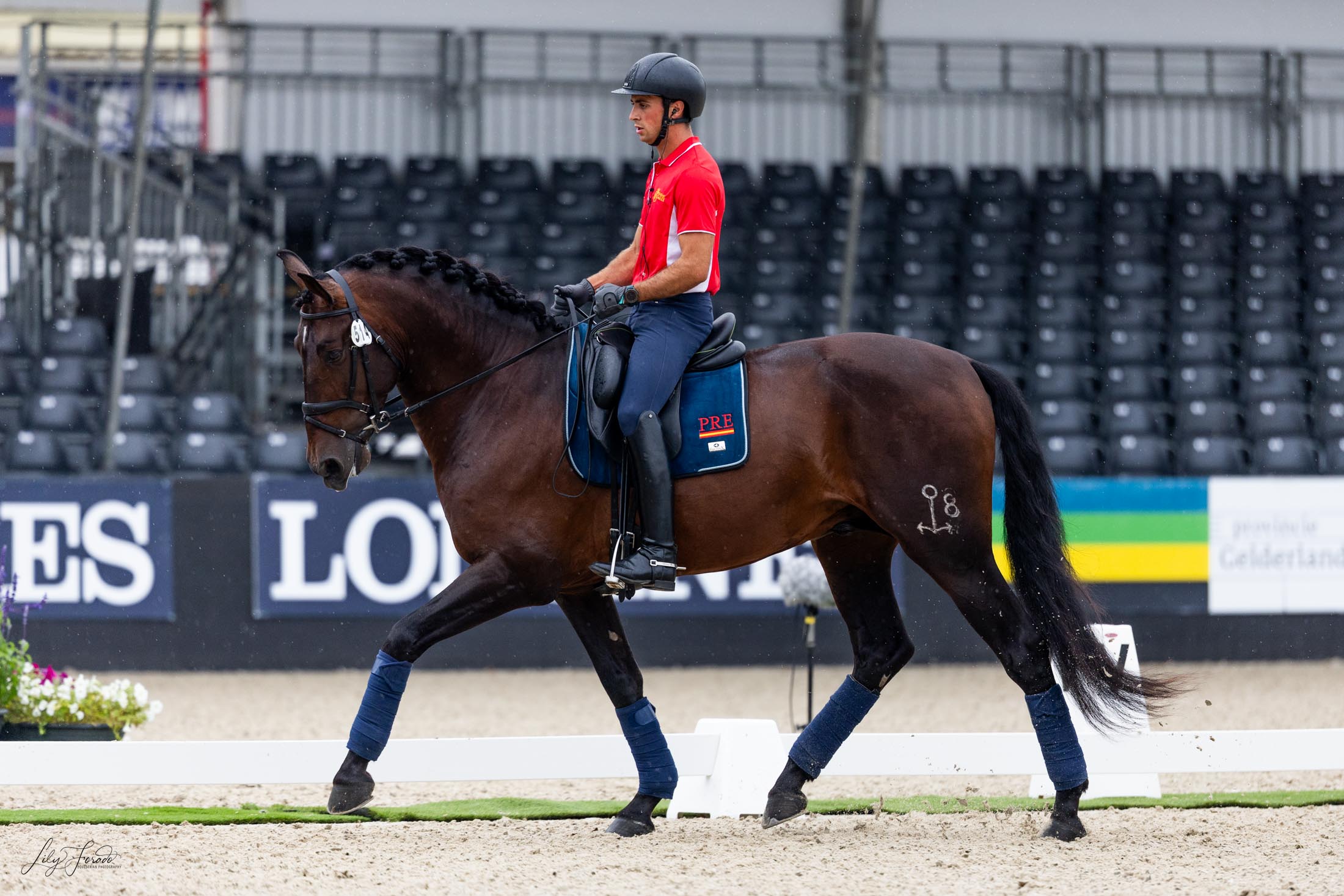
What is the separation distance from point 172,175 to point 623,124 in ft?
15.4

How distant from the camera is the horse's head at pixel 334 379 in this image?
188 inches

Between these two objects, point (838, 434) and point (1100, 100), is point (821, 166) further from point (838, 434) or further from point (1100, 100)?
point (838, 434)

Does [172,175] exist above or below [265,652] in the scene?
above

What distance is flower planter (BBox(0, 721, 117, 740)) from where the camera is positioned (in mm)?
5871

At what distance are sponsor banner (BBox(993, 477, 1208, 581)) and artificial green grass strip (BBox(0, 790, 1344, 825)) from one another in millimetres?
4259

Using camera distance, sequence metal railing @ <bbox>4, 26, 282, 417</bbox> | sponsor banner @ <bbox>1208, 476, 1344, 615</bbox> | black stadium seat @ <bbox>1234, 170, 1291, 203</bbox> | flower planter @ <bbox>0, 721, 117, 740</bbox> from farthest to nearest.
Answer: black stadium seat @ <bbox>1234, 170, 1291, 203</bbox>, metal railing @ <bbox>4, 26, 282, 417</bbox>, sponsor banner @ <bbox>1208, 476, 1344, 615</bbox>, flower planter @ <bbox>0, 721, 117, 740</bbox>

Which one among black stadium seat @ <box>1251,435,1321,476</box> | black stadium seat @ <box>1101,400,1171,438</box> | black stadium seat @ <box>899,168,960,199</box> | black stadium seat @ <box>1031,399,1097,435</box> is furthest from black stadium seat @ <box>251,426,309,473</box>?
black stadium seat @ <box>1251,435,1321,476</box>

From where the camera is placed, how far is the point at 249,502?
9.75 meters

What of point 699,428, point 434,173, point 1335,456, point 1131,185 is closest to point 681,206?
point 699,428

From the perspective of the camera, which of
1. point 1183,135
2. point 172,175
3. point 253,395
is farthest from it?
point 1183,135

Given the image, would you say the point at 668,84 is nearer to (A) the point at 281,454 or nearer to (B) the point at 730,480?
(B) the point at 730,480

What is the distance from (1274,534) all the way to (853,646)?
20.2ft

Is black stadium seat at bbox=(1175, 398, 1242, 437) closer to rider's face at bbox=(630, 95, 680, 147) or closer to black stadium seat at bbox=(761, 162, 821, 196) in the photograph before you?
black stadium seat at bbox=(761, 162, 821, 196)

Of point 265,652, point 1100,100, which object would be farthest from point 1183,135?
point 265,652
